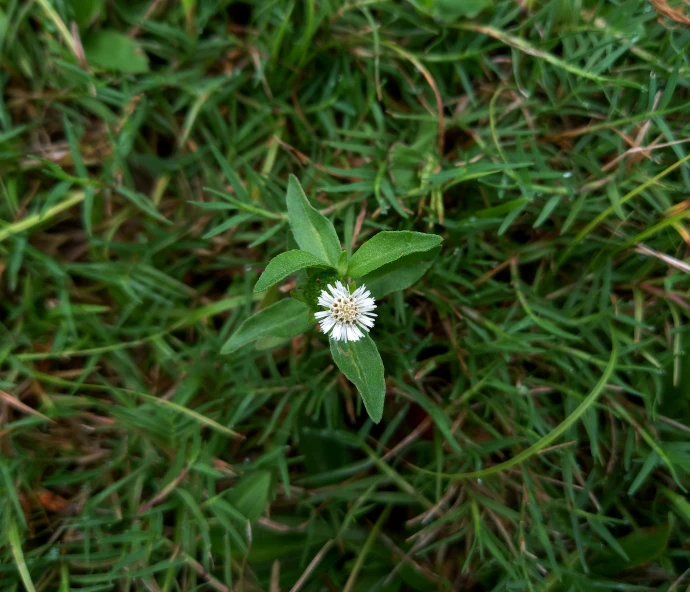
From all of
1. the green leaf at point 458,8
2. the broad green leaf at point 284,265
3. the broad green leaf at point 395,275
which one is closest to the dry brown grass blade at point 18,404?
the broad green leaf at point 284,265

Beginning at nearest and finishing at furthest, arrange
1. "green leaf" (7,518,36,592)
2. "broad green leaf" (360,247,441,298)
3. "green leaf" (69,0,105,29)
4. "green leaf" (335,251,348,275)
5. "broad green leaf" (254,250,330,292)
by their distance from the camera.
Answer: "broad green leaf" (254,250,330,292) < "green leaf" (335,251,348,275) < "broad green leaf" (360,247,441,298) < "green leaf" (7,518,36,592) < "green leaf" (69,0,105,29)

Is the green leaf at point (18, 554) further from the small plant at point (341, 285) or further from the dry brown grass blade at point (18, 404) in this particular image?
the small plant at point (341, 285)

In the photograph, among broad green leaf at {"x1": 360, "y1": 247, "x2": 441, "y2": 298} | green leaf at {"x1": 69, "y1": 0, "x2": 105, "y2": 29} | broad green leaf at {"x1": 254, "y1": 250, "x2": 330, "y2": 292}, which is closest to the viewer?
broad green leaf at {"x1": 254, "y1": 250, "x2": 330, "y2": 292}

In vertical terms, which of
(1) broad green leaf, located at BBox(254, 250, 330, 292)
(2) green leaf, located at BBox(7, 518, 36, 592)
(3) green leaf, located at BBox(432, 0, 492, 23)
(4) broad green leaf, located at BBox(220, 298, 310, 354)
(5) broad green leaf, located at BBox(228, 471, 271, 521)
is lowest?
(2) green leaf, located at BBox(7, 518, 36, 592)

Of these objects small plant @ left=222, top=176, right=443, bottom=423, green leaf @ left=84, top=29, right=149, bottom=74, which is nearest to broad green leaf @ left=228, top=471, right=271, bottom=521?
small plant @ left=222, top=176, right=443, bottom=423

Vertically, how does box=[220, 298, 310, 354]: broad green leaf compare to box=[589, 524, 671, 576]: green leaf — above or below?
above

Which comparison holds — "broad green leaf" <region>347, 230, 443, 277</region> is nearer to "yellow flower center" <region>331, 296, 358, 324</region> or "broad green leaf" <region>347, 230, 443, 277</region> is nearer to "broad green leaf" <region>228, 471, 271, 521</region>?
"yellow flower center" <region>331, 296, 358, 324</region>

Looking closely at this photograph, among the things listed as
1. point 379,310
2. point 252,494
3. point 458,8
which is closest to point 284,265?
point 379,310

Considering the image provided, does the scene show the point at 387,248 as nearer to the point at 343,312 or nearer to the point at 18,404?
the point at 343,312
